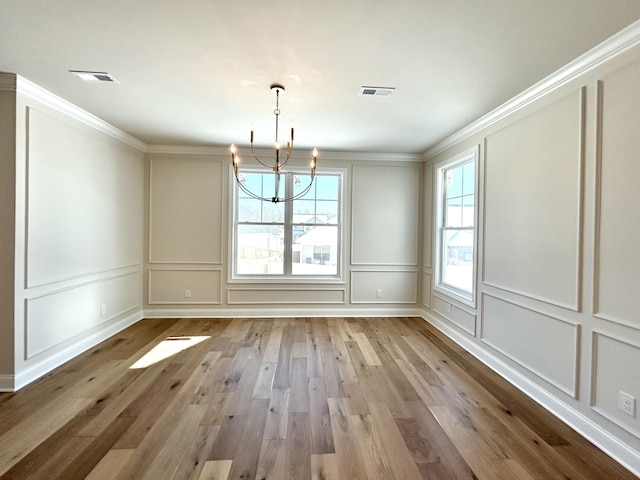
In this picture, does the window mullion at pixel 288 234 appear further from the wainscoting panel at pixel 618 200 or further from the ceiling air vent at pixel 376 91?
the wainscoting panel at pixel 618 200

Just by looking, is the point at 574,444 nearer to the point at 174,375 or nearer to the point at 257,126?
the point at 174,375

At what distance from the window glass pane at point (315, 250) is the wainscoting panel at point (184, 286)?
1235 millimetres

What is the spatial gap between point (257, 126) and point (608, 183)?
3.22 meters

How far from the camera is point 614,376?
6.32 feet

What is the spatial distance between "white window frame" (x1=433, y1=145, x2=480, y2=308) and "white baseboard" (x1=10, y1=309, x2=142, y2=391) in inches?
170

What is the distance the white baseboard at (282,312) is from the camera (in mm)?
4625

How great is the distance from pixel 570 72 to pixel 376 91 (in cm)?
139

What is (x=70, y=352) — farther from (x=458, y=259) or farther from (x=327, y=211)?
(x=458, y=259)

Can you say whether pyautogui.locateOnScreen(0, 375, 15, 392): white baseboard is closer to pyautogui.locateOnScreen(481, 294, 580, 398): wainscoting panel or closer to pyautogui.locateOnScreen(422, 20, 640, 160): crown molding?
pyautogui.locateOnScreen(481, 294, 580, 398): wainscoting panel

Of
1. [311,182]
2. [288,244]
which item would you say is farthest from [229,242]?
[311,182]

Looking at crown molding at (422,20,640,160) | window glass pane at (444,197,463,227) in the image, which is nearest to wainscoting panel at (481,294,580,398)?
window glass pane at (444,197,463,227)

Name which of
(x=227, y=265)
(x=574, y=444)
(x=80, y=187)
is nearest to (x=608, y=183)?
(x=574, y=444)

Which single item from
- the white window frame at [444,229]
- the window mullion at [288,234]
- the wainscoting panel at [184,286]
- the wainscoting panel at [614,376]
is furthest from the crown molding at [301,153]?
the wainscoting panel at [614,376]

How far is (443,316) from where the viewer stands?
4.21 m
